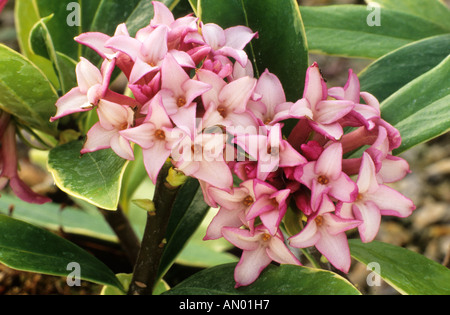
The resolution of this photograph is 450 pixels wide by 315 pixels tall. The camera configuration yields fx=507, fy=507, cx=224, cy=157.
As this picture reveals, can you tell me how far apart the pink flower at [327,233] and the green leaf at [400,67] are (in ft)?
1.41

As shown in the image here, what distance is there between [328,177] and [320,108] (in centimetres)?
10

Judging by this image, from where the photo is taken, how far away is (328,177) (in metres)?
0.65

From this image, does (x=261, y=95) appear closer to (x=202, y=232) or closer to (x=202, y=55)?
(x=202, y=55)

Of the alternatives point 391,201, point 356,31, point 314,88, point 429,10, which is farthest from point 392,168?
point 429,10

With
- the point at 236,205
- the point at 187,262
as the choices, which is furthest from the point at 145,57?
the point at 187,262

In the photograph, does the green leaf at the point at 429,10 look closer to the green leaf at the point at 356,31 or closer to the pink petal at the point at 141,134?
the green leaf at the point at 356,31

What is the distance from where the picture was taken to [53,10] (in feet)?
3.33

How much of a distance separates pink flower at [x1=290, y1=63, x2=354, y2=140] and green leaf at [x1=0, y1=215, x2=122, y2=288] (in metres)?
0.47

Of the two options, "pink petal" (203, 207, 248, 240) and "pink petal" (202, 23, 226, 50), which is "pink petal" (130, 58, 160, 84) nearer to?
"pink petal" (202, 23, 226, 50)

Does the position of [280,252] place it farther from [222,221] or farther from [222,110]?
[222,110]

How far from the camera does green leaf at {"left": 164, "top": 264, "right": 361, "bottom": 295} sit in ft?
2.34

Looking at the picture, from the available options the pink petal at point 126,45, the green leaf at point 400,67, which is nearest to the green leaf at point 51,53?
the pink petal at point 126,45
